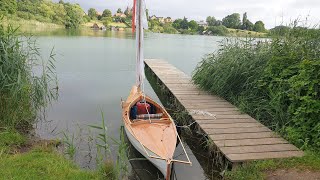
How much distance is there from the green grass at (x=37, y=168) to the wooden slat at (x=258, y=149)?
92.0 inches

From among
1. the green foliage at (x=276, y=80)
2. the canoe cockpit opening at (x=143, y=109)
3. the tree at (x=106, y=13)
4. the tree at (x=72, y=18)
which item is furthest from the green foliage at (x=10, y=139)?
the tree at (x=106, y=13)

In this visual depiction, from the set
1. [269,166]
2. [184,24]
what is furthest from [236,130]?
[184,24]

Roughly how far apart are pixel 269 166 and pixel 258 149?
1.80 feet

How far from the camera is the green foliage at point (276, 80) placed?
6.12 meters

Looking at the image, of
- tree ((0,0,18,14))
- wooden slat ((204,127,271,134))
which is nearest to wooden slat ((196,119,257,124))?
wooden slat ((204,127,271,134))

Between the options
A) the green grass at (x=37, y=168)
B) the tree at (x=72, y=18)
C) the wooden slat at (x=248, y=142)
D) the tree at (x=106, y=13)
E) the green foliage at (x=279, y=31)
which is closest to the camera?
the green grass at (x=37, y=168)

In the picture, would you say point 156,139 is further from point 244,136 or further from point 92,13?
point 92,13

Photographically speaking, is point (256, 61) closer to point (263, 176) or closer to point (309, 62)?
point (309, 62)

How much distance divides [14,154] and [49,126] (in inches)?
118

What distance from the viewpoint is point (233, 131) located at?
22.0ft

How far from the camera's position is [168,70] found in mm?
16156

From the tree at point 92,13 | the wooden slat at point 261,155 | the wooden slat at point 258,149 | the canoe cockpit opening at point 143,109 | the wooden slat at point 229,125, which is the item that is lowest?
the wooden slat at point 261,155

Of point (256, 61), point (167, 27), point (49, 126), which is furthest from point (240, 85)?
point (167, 27)

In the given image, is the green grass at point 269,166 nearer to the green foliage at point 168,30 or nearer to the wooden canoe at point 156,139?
the wooden canoe at point 156,139
